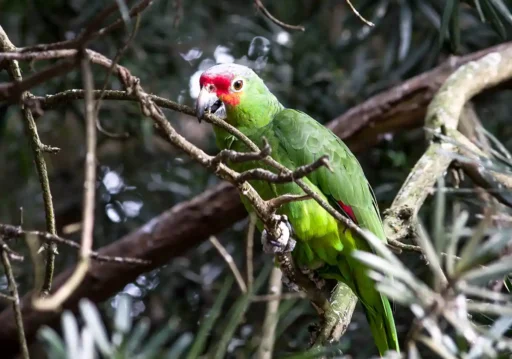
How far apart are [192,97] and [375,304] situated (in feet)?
5.07

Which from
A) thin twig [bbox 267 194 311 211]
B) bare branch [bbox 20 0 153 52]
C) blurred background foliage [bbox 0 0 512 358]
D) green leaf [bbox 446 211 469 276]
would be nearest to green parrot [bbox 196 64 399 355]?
thin twig [bbox 267 194 311 211]

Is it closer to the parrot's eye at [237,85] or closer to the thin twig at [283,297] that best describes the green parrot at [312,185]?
the parrot's eye at [237,85]

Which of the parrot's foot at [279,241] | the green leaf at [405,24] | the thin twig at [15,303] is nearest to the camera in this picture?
the thin twig at [15,303]

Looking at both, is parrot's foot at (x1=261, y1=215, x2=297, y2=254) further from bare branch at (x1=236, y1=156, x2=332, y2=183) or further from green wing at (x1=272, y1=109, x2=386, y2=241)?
bare branch at (x1=236, y1=156, x2=332, y2=183)

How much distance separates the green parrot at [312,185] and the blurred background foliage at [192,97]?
648mm

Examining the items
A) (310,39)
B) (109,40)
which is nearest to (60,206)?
(109,40)

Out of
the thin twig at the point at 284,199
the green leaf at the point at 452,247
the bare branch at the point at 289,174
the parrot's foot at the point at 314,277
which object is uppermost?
the bare branch at the point at 289,174

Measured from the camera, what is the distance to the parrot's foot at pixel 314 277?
194cm

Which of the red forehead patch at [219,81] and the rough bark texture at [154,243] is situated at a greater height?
the red forehead patch at [219,81]

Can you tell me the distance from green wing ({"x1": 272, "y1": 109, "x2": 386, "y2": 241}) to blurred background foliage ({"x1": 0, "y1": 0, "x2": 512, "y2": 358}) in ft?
2.22

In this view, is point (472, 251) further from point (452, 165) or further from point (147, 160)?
point (147, 160)

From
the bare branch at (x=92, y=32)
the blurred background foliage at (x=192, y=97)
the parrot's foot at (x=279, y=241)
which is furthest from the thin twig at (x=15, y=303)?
the blurred background foliage at (x=192, y=97)

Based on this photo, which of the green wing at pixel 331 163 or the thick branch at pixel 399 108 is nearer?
the green wing at pixel 331 163

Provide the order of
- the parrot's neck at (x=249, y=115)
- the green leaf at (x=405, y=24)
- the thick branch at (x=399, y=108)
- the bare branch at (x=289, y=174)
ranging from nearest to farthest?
the bare branch at (x=289, y=174) < the parrot's neck at (x=249, y=115) < the thick branch at (x=399, y=108) < the green leaf at (x=405, y=24)
